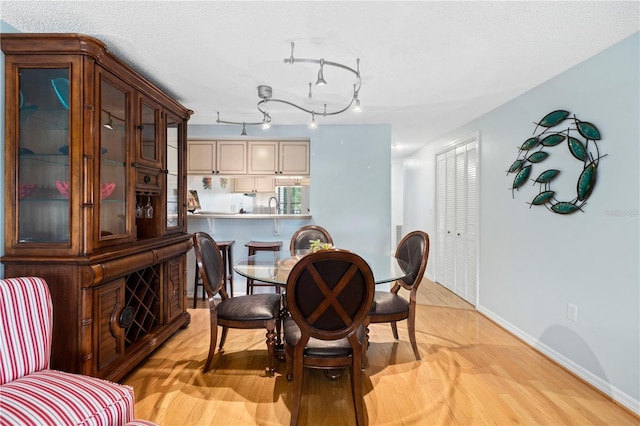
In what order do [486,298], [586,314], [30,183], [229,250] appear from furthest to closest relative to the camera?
[229,250] → [486,298] → [586,314] → [30,183]

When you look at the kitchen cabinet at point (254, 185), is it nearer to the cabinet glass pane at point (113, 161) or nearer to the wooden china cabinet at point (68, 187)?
the cabinet glass pane at point (113, 161)

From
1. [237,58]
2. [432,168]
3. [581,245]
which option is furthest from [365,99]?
[432,168]

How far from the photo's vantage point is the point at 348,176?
4.27 metres

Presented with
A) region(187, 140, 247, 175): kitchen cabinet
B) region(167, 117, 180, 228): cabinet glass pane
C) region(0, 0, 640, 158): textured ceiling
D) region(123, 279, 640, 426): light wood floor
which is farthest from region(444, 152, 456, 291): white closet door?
region(167, 117, 180, 228): cabinet glass pane

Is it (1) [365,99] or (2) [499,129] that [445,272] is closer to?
(2) [499,129]

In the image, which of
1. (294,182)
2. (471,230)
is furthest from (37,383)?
(471,230)

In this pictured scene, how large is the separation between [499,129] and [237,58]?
278cm

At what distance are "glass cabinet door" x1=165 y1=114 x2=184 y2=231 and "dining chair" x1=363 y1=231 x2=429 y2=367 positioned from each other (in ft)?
6.57

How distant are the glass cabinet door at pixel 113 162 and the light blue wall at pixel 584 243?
3359mm

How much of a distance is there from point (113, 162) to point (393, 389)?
2.47m

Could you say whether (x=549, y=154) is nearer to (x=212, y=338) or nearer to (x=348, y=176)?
(x=348, y=176)

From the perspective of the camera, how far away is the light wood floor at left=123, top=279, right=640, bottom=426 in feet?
6.15

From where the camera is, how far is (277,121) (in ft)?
13.4

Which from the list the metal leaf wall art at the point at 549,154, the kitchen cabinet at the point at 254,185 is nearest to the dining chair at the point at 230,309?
the metal leaf wall art at the point at 549,154
